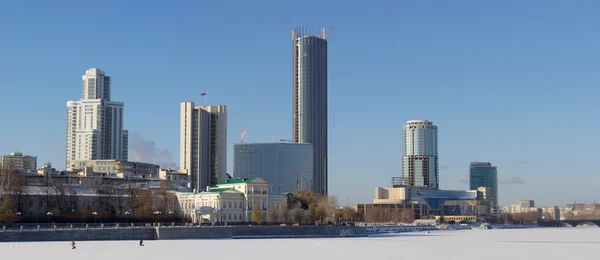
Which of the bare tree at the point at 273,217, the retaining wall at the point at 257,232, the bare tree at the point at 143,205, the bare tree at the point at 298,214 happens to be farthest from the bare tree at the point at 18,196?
the bare tree at the point at 298,214

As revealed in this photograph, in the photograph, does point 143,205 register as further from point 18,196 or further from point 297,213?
point 297,213

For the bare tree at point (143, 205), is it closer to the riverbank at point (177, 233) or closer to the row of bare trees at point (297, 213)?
the row of bare trees at point (297, 213)

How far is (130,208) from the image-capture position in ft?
543

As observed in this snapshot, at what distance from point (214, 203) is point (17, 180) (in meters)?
38.3

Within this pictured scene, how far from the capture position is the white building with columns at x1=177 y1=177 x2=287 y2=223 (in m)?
171

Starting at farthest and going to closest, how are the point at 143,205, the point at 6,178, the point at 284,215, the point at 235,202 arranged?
the point at 284,215
the point at 235,202
the point at 143,205
the point at 6,178

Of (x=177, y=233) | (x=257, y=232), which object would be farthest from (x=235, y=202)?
(x=177, y=233)

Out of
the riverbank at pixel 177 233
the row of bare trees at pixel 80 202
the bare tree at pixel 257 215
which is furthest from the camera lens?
the bare tree at pixel 257 215

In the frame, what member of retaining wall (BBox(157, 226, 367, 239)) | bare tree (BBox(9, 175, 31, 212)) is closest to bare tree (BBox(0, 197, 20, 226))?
bare tree (BBox(9, 175, 31, 212))

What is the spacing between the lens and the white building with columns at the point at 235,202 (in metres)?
171

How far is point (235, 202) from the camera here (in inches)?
6836

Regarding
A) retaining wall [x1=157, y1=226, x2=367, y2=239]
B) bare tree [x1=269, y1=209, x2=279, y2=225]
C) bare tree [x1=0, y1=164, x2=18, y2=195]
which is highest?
bare tree [x1=0, y1=164, x2=18, y2=195]

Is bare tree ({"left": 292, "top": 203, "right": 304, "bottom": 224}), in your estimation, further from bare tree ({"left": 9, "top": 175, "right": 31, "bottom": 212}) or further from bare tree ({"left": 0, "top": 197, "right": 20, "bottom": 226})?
bare tree ({"left": 0, "top": 197, "right": 20, "bottom": 226})

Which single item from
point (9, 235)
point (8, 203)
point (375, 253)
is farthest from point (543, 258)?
point (8, 203)
